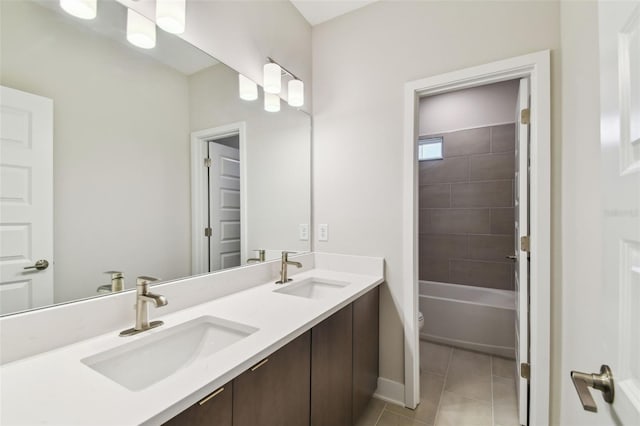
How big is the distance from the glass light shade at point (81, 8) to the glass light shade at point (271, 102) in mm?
915

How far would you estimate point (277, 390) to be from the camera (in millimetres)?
937

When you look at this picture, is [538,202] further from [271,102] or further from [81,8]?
[81,8]

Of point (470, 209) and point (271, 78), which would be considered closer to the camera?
point (271, 78)

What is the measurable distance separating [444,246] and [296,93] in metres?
2.46

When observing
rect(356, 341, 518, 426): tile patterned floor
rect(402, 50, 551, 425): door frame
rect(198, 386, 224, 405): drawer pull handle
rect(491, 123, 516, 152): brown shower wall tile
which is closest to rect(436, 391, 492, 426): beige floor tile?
rect(356, 341, 518, 426): tile patterned floor

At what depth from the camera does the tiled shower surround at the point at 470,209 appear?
9.61 feet

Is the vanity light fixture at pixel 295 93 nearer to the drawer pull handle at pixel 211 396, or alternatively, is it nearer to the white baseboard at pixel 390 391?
the drawer pull handle at pixel 211 396

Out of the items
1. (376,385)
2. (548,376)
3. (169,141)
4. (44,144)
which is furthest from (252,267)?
(548,376)

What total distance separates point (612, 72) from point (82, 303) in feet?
5.01

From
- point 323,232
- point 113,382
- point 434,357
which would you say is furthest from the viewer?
point 434,357

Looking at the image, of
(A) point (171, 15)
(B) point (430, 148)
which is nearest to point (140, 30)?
(A) point (171, 15)

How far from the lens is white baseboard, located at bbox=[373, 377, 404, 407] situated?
1794mm

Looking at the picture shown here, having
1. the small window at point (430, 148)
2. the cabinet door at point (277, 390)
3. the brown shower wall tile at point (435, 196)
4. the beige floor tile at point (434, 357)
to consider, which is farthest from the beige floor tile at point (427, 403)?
the small window at point (430, 148)

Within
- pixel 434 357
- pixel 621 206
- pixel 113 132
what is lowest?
pixel 434 357
